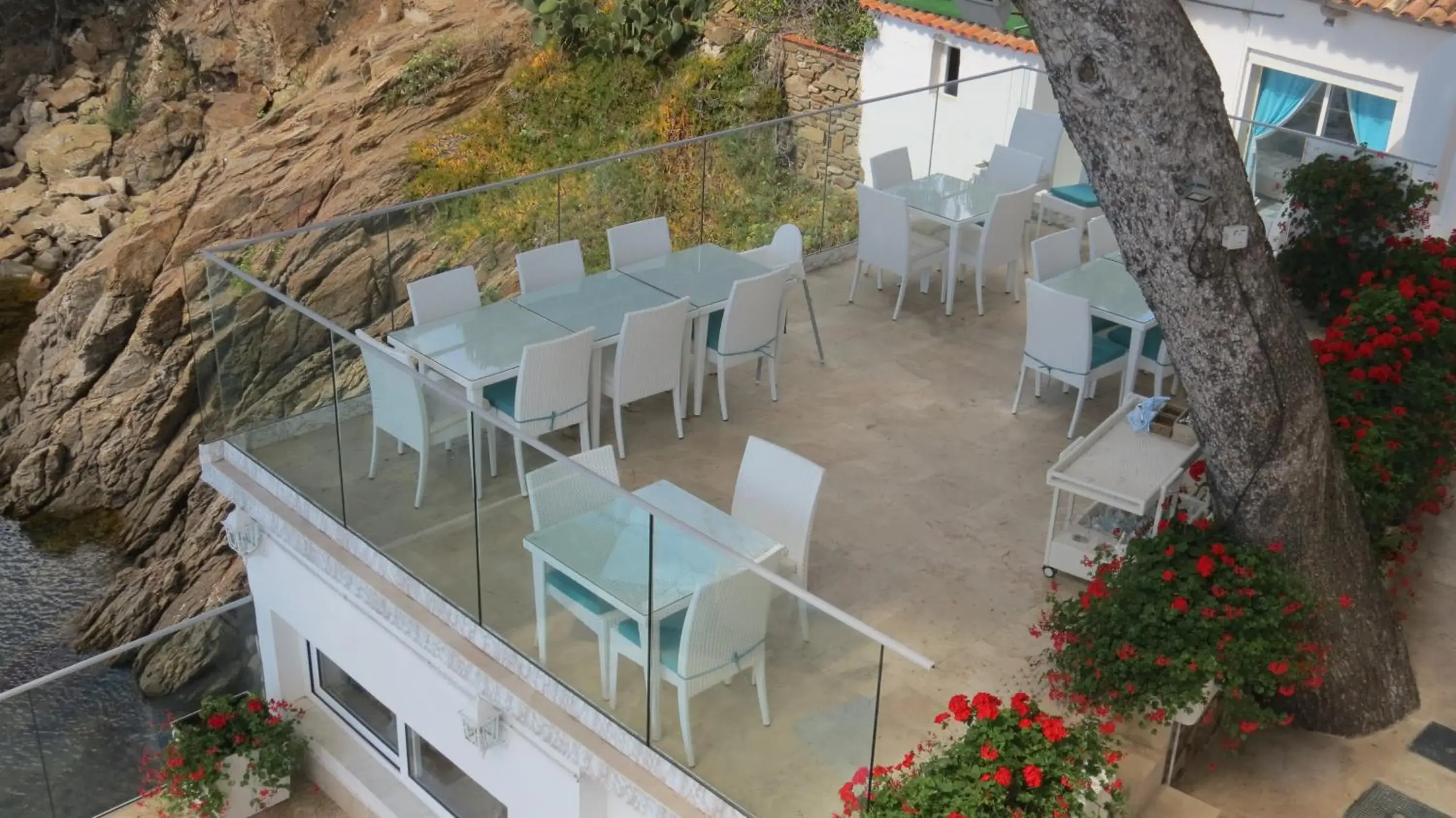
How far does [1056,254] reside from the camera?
9.08 m

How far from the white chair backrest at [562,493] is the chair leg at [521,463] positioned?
1.1 inches

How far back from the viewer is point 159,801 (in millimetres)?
9008

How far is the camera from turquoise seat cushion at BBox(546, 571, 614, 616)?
19.3 feet

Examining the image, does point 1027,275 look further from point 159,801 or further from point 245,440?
→ point 159,801

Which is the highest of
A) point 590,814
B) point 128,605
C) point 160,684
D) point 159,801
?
point 590,814

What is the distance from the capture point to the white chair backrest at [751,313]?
26.8 feet

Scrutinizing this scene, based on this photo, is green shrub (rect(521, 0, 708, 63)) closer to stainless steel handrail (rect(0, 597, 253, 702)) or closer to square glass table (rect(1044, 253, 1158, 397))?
square glass table (rect(1044, 253, 1158, 397))

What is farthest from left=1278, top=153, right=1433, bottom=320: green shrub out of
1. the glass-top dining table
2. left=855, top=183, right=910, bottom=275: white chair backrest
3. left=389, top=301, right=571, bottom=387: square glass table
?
left=389, top=301, right=571, bottom=387: square glass table

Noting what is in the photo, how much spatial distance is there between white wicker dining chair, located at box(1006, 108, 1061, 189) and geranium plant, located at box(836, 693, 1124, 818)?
6.48m

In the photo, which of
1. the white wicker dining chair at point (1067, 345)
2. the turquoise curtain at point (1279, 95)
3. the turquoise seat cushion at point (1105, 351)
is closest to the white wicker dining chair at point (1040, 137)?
the turquoise seat cushion at point (1105, 351)

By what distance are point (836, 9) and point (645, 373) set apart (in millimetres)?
10254

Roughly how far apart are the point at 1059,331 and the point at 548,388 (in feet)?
9.57

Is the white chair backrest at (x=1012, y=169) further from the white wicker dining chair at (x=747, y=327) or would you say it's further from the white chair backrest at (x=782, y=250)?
the white wicker dining chair at (x=747, y=327)

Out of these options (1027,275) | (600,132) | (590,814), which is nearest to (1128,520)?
(590,814)
